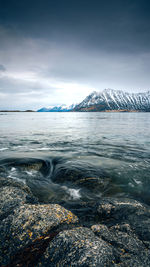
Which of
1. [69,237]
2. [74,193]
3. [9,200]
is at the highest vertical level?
[69,237]

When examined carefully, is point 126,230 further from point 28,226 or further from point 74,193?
point 74,193

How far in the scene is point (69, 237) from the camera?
3.40 m

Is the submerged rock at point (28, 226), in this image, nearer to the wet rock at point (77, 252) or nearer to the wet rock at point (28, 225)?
the wet rock at point (28, 225)

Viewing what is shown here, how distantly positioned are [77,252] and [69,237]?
17.1 inches

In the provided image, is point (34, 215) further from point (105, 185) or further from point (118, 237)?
point (105, 185)

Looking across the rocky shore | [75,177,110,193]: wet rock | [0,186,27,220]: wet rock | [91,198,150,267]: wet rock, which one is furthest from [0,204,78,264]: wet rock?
[75,177,110,193]: wet rock

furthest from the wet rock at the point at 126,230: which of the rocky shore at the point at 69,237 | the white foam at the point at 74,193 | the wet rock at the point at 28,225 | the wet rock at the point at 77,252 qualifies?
the white foam at the point at 74,193

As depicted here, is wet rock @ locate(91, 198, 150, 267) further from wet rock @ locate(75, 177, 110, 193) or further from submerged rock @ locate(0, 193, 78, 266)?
wet rock @ locate(75, 177, 110, 193)

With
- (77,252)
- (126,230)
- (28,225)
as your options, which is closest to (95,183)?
(126,230)

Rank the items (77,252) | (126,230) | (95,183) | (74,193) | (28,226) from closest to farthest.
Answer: (77,252) < (28,226) < (126,230) < (74,193) < (95,183)

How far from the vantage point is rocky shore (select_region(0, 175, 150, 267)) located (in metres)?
3.01

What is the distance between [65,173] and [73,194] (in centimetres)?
237

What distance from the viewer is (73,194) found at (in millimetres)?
7477

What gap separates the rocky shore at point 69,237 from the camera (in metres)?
3.01
